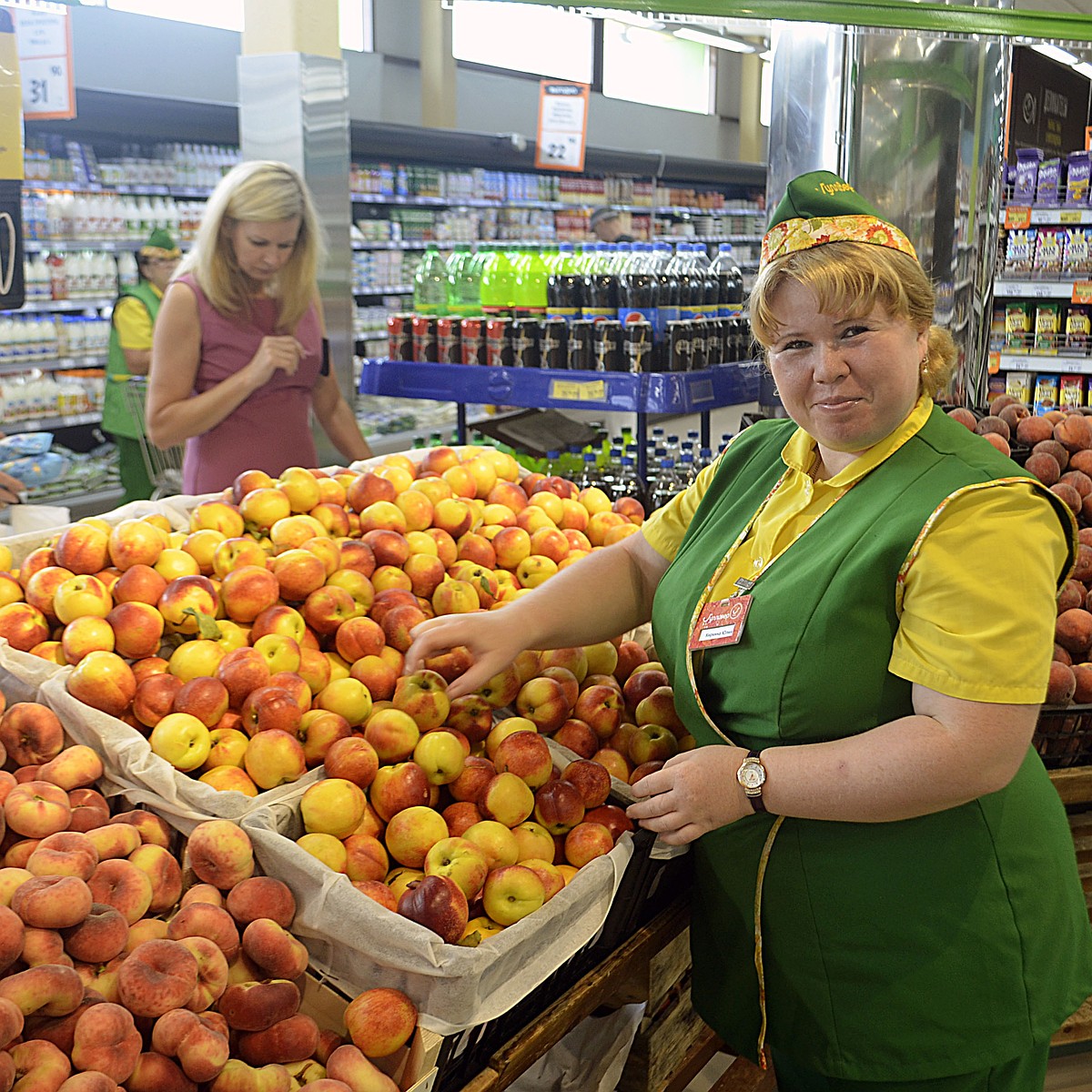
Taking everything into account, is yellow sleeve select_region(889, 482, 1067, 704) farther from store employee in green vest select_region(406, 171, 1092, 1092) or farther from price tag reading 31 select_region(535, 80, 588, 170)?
price tag reading 31 select_region(535, 80, 588, 170)

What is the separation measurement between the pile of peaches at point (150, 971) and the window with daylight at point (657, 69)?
1228 centimetres

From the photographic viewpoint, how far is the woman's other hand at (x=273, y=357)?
10.4 feet

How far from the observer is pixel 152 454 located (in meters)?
5.32

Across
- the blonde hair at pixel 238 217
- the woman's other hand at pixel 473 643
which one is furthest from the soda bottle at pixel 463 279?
the woman's other hand at pixel 473 643

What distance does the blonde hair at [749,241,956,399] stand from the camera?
1.26 m

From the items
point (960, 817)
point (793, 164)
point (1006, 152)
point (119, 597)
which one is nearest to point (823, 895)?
point (960, 817)

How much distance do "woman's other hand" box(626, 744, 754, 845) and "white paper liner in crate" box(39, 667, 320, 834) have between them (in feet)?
1.57

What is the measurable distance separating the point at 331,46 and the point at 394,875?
491 cm

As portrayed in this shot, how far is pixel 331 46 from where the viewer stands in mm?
5348

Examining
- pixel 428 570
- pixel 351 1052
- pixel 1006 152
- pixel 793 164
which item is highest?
pixel 1006 152

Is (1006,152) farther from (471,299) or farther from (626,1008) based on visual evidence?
(626,1008)

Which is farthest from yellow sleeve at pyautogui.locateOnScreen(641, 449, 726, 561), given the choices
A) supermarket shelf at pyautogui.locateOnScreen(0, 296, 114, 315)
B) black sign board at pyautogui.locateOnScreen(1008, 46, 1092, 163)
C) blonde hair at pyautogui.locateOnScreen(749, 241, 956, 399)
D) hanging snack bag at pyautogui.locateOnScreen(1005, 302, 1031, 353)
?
black sign board at pyautogui.locateOnScreen(1008, 46, 1092, 163)

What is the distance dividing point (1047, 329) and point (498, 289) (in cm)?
466

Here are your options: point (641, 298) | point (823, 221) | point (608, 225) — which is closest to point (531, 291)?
point (641, 298)
